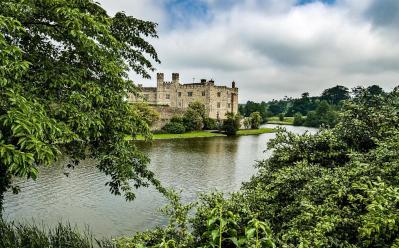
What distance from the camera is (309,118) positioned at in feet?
302

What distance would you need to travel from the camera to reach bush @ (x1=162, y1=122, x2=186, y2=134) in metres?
50.1

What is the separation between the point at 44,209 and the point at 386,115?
1435 centimetres

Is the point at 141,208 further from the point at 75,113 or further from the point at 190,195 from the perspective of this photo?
the point at 75,113

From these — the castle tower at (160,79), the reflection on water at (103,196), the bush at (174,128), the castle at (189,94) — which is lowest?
the reflection on water at (103,196)

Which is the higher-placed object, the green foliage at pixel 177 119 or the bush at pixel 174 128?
the green foliage at pixel 177 119

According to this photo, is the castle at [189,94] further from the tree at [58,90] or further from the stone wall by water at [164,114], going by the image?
the tree at [58,90]

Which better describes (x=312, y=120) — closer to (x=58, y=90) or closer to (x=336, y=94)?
(x=336, y=94)

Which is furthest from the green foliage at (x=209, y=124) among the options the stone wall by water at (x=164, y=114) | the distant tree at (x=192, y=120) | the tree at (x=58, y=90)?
the tree at (x=58, y=90)

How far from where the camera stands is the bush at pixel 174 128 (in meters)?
50.1

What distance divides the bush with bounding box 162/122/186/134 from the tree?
41.5m

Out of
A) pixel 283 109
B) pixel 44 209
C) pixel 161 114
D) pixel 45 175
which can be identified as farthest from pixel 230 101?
pixel 283 109

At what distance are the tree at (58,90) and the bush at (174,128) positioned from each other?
136 feet

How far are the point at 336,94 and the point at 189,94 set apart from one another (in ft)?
326

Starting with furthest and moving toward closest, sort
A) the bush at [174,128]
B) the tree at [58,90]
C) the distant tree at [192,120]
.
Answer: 1. the distant tree at [192,120]
2. the bush at [174,128]
3. the tree at [58,90]
